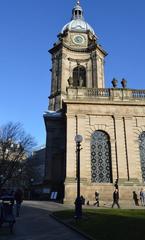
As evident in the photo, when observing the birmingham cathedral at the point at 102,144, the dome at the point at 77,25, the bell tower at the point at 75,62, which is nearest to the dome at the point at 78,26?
the dome at the point at 77,25

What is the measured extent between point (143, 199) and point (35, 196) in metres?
16.5

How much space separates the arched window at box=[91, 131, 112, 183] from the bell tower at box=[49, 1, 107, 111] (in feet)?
60.0

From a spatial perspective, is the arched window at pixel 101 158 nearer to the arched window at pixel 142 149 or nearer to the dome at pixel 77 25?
the arched window at pixel 142 149

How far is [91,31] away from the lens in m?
56.8

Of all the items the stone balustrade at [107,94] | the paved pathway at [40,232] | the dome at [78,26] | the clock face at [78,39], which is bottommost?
the paved pathway at [40,232]

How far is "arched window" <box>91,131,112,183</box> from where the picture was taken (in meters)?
26.0

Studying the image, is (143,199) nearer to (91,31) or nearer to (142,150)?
(142,150)

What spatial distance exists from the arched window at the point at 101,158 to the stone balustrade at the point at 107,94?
3736 millimetres

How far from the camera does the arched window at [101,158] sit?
26.0 metres

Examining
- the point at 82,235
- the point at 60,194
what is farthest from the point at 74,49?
the point at 82,235

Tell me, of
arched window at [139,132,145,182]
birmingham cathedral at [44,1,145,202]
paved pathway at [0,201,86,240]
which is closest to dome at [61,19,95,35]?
birmingham cathedral at [44,1,145,202]

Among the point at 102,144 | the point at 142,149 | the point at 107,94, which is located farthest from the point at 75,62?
the point at 142,149

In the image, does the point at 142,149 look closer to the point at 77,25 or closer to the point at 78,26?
the point at 78,26

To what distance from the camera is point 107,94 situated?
95.6 feet
